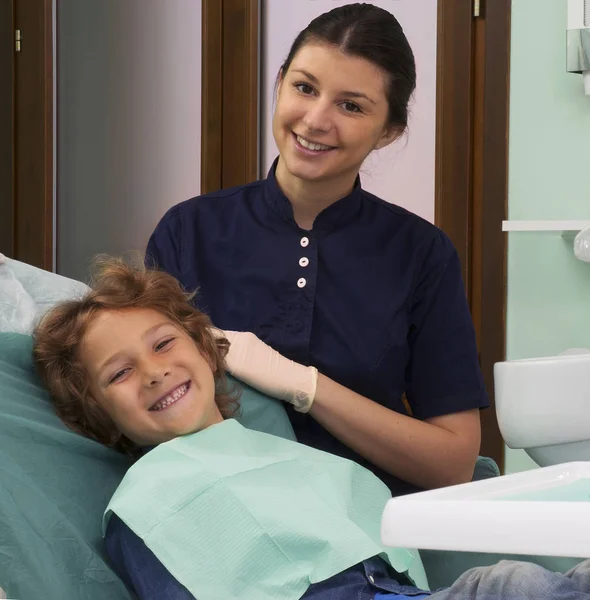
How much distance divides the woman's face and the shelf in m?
1.03

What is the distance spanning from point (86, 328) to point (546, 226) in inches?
59.6

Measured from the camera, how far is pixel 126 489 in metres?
1.26

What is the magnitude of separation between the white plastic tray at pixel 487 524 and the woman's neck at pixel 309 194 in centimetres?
109

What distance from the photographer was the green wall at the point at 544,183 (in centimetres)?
271

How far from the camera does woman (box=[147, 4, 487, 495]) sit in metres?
1.68

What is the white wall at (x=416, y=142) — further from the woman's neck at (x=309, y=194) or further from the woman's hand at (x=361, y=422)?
the woman's hand at (x=361, y=422)

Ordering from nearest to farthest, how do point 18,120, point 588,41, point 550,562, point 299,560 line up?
point 299,560 < point 550,562 < point 588,41 < point 18,120

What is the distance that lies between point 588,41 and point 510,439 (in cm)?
156

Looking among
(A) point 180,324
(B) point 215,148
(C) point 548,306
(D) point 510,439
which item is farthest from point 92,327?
(B) point 215,148

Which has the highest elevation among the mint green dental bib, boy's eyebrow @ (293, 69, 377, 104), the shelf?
boy's eyebrow @ (293, 69, 377, 104)

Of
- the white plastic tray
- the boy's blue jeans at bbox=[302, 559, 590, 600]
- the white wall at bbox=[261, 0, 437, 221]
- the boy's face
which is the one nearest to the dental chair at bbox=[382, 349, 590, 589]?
the white plastic tray

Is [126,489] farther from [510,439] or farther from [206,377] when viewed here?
[510,439]

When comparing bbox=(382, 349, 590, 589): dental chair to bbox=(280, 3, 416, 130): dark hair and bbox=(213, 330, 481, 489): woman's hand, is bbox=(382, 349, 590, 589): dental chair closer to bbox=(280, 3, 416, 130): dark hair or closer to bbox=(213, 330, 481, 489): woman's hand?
bbox=(213, 330, 481, 489): woman's hand

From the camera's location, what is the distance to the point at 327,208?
176 centimetres
